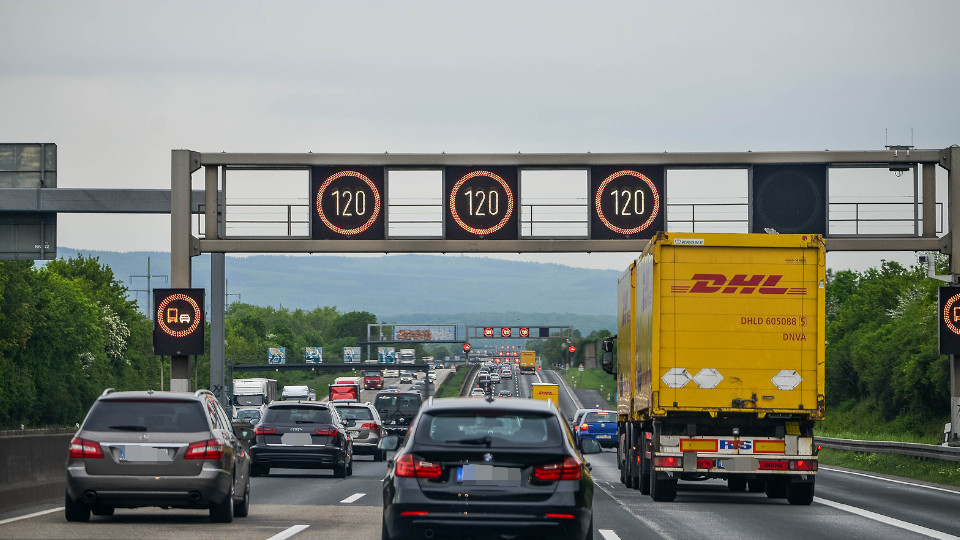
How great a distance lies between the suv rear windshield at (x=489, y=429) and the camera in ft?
37.3

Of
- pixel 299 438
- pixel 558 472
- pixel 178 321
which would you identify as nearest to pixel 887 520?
pixel 558 472

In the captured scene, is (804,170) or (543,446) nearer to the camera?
(543,446)

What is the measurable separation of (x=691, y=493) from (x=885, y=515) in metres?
5.66

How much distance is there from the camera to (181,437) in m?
15.8

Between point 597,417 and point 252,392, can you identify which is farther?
point 252,392

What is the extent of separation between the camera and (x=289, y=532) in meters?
15.4

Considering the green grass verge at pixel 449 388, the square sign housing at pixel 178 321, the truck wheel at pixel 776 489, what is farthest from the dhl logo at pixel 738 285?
the green grass verge at pixel 449 388

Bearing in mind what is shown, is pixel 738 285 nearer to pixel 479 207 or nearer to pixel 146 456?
pixel 146 456

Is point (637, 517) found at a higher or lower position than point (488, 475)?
lower

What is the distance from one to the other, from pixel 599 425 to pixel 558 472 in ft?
120

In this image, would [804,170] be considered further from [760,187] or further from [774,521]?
[774,521]

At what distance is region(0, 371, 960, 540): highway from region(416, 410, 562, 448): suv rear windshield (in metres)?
3.66

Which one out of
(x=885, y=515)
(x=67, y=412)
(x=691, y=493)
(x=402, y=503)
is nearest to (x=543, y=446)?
(x=402, y=503)

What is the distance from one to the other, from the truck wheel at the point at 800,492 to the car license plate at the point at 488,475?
1031 centimetres
